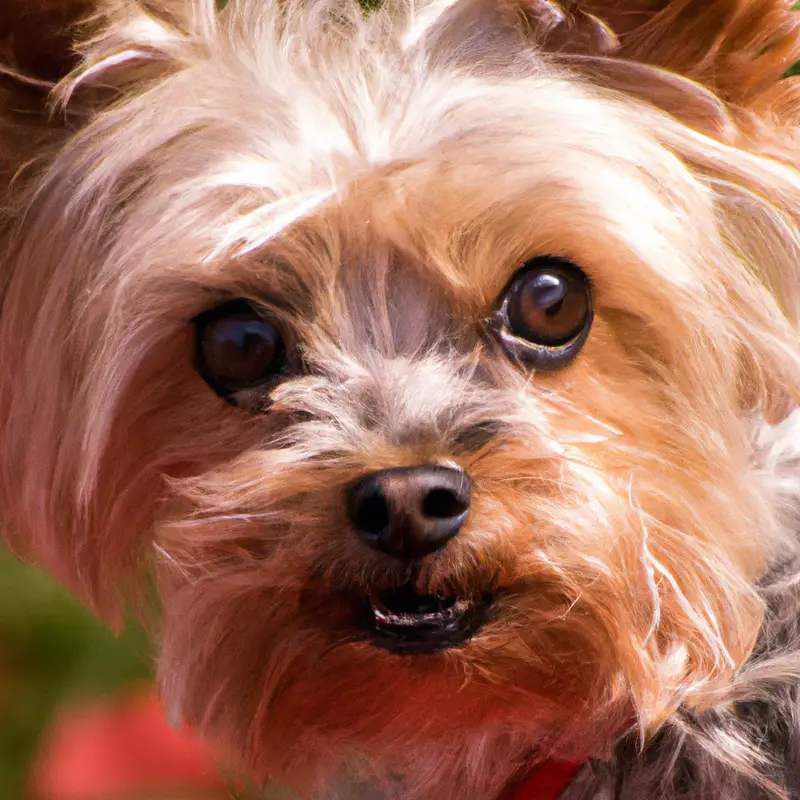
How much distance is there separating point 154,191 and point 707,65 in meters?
0.73

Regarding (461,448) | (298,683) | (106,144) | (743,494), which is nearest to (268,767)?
(298,683)

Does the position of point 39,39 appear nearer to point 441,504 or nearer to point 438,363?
point 438,363

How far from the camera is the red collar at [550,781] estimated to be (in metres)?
1.64

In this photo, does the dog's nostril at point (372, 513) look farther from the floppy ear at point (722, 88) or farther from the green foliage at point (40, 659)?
the green foliage at point (40, 659)

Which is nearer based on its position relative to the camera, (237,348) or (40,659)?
(237,348)

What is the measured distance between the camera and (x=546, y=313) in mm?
1476

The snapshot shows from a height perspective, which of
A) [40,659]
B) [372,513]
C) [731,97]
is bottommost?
[40,659]

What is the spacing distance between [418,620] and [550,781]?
0.43 metres

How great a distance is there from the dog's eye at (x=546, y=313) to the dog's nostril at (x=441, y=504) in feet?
0.93

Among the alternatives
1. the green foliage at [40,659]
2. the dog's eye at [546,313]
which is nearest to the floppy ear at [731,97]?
the dog's eye at [546,313]

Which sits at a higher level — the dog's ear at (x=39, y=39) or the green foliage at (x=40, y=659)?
the dog's ear at (x=39, y=39)

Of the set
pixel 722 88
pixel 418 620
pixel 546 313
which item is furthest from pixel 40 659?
pixel 722 88

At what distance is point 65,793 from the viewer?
2.65 metres

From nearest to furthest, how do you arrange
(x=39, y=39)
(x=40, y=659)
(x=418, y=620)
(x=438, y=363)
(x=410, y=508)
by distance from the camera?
(x=410, y=508) < (x=418, y=620) < (x=438, y=363) < (x=39, y=39) < (x=40, y=659)
